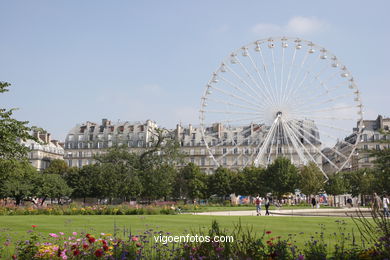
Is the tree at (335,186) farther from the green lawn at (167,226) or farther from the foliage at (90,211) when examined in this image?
the green lawn at (167,226)

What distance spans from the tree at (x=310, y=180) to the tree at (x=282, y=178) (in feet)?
5.40

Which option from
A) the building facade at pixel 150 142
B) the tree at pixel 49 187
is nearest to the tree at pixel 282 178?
the building facade at pixel 150 142

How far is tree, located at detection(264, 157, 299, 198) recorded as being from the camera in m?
62.6

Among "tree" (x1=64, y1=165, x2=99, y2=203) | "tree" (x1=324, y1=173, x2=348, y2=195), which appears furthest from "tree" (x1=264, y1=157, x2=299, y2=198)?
"tree" (x1=64, y1=165, x2=99, y2=203)

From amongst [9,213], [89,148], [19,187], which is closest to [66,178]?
[19,187]

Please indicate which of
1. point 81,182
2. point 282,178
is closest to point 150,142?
point 81,182

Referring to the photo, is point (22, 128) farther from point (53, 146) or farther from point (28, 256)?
point (53, 146)

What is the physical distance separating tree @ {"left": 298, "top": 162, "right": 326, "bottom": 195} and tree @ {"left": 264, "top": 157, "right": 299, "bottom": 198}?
1647 mm

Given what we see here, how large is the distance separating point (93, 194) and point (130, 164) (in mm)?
14472

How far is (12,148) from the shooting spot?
15.1 meters

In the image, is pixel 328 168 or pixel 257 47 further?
pixel 328 168

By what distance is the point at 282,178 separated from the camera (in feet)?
206

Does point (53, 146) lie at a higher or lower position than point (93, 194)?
higher

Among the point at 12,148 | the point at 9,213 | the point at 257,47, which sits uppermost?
the point at 257,47
